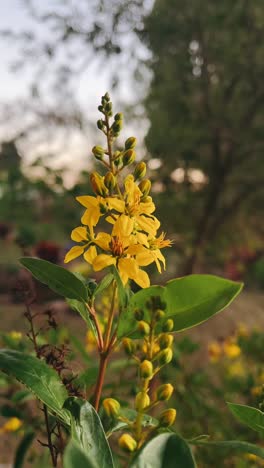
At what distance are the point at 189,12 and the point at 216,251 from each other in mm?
1715

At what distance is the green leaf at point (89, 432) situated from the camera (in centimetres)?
37

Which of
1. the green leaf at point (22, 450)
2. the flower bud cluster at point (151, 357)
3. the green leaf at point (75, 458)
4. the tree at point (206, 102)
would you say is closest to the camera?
the green leaf at point (75, 458)

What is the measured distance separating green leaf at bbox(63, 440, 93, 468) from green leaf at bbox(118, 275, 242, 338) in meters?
0.16

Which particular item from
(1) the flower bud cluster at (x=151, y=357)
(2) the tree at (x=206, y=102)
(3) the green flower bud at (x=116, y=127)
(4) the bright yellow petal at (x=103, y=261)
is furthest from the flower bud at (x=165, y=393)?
(2) the tree at (x=206, y=102)

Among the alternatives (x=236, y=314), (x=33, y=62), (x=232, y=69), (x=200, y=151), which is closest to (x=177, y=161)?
(x=200, y=151)

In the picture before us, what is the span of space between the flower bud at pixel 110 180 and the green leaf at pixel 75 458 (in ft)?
0.71

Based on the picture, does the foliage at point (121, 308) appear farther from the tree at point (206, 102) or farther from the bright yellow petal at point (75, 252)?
the tree at point (206, 102)

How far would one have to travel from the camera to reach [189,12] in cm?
222

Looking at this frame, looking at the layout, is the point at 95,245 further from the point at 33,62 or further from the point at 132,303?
the point at 33,62

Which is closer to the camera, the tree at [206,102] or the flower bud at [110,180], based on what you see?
the flower bud at [110,180]

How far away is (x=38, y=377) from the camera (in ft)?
1.37

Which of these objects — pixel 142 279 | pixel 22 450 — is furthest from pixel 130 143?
pixel 22 450

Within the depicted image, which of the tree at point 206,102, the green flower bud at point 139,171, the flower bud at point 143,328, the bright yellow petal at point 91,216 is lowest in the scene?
the flower bud at point 143,328

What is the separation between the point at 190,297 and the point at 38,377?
137mm
